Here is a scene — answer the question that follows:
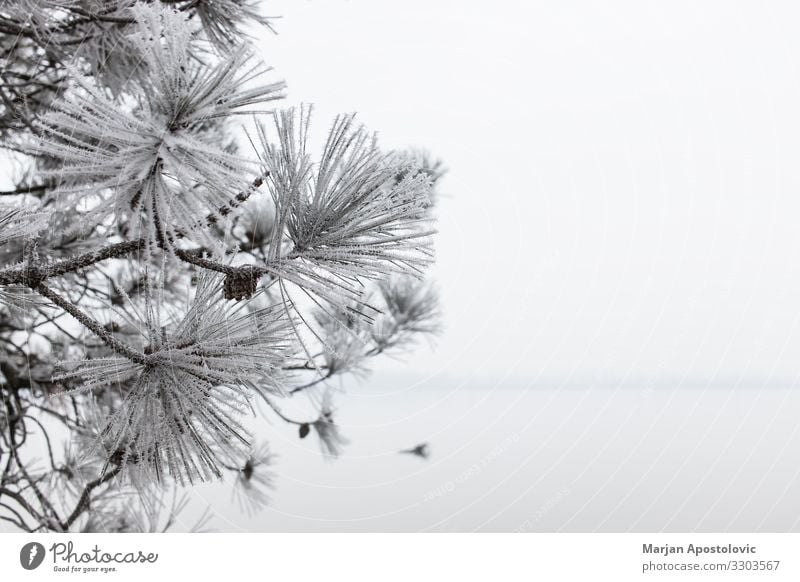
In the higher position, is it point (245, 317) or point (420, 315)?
point (420, 315)

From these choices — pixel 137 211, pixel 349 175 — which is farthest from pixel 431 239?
pixel 137 211

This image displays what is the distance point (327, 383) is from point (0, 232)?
1.99 feet

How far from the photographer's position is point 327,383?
40.8 inches

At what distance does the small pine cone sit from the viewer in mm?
430

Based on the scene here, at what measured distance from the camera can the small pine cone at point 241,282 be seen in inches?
16.9

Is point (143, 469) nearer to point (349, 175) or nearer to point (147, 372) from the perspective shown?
point (147, 372)
